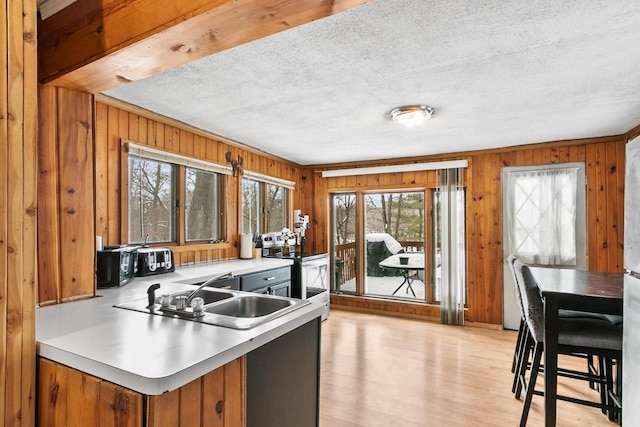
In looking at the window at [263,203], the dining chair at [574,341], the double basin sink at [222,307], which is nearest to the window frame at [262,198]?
the window at [263,203]

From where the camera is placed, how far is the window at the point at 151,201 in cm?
284

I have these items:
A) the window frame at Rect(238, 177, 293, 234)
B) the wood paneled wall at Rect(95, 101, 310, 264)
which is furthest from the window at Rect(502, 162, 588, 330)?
the wood paneled wall at Rect(95, 101, 310, 264)

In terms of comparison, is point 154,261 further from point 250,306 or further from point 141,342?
point 141,342

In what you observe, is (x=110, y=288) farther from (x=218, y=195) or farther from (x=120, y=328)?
(x=218, y=195)

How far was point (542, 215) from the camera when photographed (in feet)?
13.0

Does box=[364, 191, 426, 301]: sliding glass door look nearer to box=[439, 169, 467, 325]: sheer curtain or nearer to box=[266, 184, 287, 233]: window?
box=[439, 169, 467, 325]: sheer curtain

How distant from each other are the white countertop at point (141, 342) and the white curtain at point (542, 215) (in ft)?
11.0

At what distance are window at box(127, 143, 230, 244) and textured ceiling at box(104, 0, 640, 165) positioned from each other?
398 millimetres

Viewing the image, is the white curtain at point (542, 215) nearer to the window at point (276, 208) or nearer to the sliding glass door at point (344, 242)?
the sliding glass door at point (344, 242)

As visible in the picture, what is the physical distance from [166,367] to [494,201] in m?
4.20

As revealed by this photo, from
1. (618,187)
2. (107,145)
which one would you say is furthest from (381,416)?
(618,187)

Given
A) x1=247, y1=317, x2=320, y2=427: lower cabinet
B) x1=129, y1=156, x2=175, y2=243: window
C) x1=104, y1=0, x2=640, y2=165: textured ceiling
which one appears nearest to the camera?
x1=247, y1=317, x2=320, y2=427: lower cabinet

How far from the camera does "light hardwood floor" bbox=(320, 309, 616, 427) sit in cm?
232

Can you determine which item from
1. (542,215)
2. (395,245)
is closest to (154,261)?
(395,245)
